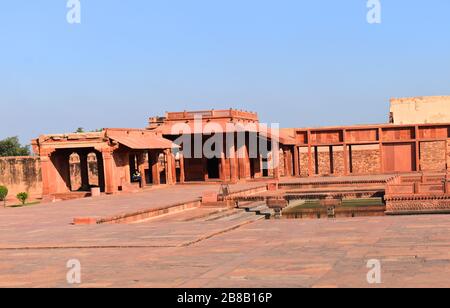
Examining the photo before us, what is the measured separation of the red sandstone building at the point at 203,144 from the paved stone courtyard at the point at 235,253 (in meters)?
14.6

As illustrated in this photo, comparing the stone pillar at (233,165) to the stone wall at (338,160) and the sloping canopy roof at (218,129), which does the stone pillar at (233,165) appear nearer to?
the sloping canopy roof at (218,129)

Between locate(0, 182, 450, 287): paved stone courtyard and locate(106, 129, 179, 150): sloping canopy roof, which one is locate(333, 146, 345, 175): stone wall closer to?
locate(106, 129, 179, 150): sloping canopy roof

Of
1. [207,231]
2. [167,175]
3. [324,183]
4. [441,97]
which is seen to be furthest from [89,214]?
[441,97]

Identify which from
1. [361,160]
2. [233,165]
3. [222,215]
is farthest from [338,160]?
[222,215]

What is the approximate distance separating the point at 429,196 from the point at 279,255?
40.0 feet

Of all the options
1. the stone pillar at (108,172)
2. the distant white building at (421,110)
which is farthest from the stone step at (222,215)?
the distant white building at (421,110)

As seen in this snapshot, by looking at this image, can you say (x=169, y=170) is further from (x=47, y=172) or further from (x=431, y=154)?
(x=431, y=154)

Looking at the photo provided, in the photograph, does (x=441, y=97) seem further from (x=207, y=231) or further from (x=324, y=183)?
(x=207, y=231)

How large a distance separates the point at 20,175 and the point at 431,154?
2692cm

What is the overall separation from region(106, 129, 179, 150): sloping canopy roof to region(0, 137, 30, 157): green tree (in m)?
30.0

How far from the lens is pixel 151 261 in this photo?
954cm

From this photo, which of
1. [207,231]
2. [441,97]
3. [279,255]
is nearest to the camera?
[279,255]

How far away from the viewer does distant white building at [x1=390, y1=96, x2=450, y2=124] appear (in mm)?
49812

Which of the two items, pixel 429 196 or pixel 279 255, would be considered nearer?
pixel 279 255
